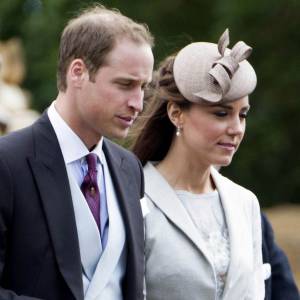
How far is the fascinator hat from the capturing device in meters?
5.27

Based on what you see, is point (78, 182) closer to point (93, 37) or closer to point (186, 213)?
point (93, 37)

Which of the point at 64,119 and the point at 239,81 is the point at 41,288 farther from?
the point at 239,81

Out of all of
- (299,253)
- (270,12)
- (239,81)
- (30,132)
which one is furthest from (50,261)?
(270,12)

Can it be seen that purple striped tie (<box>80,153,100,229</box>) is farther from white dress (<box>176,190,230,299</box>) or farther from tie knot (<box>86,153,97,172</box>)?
white dress (<box>176,190,230,299</box>)

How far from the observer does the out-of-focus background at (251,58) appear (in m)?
16.6

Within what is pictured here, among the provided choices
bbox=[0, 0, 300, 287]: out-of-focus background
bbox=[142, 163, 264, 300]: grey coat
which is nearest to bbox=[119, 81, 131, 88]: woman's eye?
bbox=[142, 163, 264, 300]: grey coat

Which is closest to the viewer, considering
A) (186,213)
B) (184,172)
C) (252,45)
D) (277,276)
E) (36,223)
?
(36,223)

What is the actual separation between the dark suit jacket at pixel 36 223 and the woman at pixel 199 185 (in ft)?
2.75

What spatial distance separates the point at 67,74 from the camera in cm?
444

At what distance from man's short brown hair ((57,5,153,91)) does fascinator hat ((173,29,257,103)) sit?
81cm

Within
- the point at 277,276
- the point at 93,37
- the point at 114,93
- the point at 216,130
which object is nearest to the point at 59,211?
the point at 114,93

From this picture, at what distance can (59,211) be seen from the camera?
14.3 ft

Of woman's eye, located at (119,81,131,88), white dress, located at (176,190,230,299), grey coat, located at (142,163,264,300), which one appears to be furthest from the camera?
white dress, located at (176,190,230,299)

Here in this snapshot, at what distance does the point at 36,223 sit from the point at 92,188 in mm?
285
